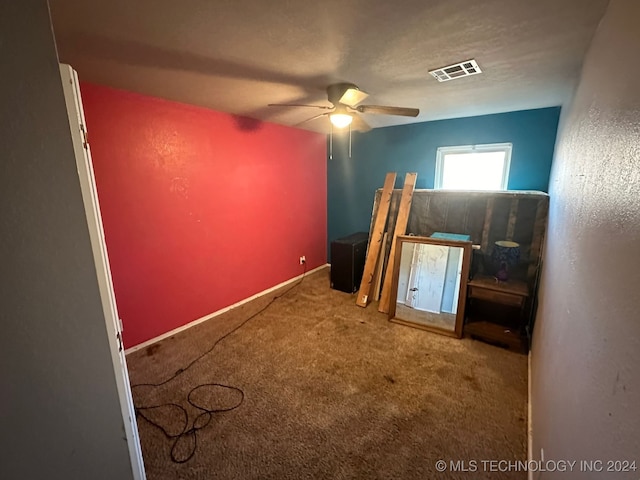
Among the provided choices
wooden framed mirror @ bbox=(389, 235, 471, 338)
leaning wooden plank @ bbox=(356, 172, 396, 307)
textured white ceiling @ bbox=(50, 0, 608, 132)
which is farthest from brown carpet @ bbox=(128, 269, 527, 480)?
textured white ceiling @ bbox=(50, 0, 608, 132)

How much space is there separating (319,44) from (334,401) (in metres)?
2.24

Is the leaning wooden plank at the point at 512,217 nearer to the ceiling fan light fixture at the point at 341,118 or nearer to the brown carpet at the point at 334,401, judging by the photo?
the brown carpet at the point at 334,401

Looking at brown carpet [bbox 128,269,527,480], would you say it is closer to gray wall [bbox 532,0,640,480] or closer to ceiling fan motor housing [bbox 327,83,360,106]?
gray wall [bbox 532,0,640,480]

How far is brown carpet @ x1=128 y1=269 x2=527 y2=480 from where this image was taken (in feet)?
5.07

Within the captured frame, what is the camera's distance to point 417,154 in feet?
12.0

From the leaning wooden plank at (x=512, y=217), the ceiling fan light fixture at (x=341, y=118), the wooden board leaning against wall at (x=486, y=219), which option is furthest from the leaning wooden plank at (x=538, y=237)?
the ceiling fan light fixture at (x=341, y=118)

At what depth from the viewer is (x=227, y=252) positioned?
3209mm

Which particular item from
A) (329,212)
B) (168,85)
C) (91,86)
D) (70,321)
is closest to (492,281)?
(329,212)

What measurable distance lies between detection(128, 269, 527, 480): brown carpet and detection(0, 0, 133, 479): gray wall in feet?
3.55

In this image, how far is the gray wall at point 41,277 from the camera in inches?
24.1

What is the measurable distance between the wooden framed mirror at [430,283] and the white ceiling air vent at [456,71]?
1.46m

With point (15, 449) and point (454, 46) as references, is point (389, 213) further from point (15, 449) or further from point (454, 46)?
point (15, 449)

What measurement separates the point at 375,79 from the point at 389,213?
1.81 metres

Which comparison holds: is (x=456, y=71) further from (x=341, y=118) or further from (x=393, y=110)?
(x=341, y=118)
